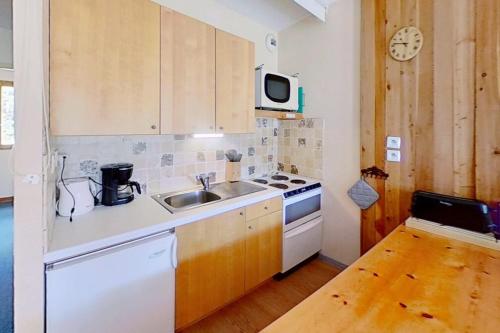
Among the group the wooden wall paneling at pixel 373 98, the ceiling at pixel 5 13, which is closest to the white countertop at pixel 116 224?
the wooden wall paneling at pixel 373 98

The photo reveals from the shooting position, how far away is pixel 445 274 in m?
1.04

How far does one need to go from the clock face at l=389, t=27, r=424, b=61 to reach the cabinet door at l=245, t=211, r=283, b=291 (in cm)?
155

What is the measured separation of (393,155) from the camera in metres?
1.97

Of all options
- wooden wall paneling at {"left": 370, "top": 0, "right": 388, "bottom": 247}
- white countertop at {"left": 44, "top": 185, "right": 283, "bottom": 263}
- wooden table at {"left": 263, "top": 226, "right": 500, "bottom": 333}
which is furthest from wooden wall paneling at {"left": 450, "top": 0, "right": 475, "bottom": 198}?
white countertop at {"left": 44, "top": 185, "right": 283, "bottom": 263}

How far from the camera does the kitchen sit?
1081 mm

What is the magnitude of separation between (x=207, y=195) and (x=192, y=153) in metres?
0.39

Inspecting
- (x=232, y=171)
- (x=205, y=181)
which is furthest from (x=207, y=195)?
(x=232, y=171)

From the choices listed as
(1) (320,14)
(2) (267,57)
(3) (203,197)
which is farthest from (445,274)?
(2) (267,57)

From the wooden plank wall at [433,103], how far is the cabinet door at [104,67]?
171cm

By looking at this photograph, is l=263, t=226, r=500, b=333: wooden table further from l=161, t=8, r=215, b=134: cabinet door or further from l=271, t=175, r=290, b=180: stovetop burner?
l=271, t=175, r=290, b=180: stovetop burner

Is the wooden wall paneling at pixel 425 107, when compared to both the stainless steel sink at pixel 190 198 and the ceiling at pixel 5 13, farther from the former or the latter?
the ceiling at pixel 5 13

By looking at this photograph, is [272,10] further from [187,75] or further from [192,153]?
[192,153]

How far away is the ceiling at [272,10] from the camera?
7.39 feet

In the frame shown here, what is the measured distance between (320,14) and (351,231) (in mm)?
2075
